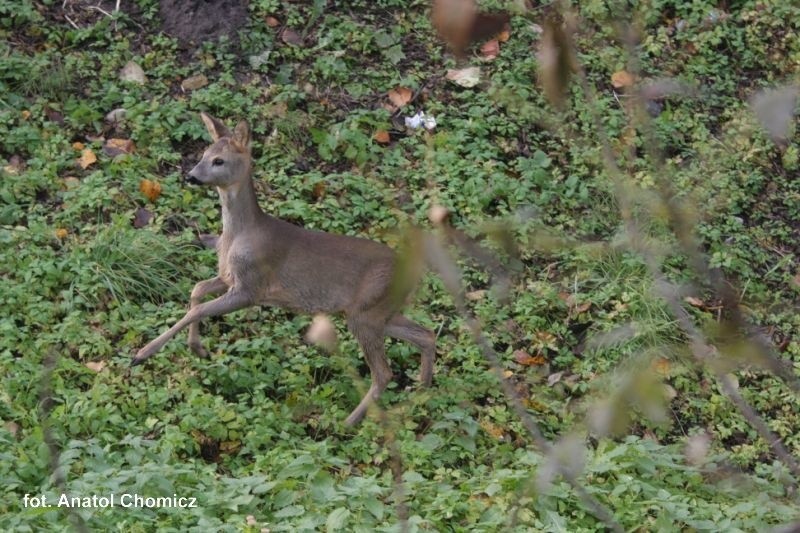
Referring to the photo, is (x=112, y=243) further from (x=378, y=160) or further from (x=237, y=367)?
(x=378, y=160)

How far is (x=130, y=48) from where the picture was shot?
8.73 m

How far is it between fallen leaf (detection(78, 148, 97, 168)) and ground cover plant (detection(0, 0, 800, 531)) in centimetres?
3

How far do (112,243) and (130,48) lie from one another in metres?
2.10

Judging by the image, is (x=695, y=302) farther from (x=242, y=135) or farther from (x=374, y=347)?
(x=242, y=135)

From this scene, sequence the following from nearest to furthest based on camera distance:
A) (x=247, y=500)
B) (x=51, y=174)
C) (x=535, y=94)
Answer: (x=247, y=500)
(x=51, y=174)
(x=535, y=94)

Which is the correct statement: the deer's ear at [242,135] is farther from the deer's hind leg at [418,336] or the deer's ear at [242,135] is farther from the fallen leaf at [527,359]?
the fallen leaf at [527,359]

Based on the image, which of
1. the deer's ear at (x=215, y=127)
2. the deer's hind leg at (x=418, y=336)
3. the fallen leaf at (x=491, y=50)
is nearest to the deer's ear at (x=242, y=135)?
the deer's ear at (x=215, y=127)

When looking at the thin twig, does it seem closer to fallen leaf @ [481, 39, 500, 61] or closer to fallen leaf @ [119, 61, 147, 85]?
fallen leaf @ [119, 61, 147, 85]

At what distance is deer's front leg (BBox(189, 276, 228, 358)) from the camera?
6.54 m

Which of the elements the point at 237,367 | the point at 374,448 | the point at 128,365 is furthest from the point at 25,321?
the point at 374,448

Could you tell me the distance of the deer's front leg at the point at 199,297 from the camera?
6.54m

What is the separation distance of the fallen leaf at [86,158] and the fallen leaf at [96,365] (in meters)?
1.88

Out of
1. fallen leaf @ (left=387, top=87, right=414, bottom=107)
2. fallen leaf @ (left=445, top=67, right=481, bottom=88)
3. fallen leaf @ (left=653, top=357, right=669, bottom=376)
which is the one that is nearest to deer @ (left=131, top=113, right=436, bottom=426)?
fallen leaf @ (left=653, top=357, right=669, bottom=376)

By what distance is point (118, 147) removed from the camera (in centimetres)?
803
